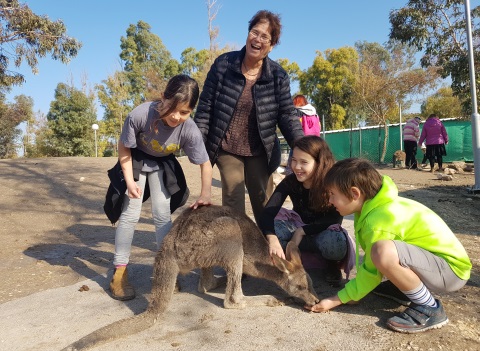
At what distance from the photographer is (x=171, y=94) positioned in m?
3.05

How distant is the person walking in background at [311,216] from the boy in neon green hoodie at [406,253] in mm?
629

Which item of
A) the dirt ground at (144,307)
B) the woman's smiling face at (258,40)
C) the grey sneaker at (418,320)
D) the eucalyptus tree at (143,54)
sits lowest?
the dirt ground at (144,307)

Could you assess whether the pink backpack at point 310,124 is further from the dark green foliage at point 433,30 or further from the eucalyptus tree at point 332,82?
the eucalyptus tree at point 332,82

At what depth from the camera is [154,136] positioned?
326cm

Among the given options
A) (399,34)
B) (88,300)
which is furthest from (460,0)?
(88,300)

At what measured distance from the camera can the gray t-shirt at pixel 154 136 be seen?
320 centimetres

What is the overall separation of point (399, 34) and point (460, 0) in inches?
83.2

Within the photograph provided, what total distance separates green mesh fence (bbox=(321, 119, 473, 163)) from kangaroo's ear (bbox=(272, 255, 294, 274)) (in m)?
13.7

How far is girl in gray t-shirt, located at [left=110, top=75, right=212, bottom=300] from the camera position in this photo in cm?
309

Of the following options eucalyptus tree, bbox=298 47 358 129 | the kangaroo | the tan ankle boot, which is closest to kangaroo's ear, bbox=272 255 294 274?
the kangaroo

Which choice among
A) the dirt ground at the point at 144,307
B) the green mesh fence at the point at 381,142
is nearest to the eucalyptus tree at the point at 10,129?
the green mesh fence at the point at 381,142

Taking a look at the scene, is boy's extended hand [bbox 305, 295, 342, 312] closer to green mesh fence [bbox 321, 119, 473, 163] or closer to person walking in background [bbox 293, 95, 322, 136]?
person walking in background [bbox 293, 95, 322, 136]

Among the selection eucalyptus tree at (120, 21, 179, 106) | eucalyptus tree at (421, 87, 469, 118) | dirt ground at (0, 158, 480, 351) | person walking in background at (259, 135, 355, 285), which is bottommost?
dirt ground at (0, 158, 480, 351)

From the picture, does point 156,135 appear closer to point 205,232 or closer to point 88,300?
point 205,232
